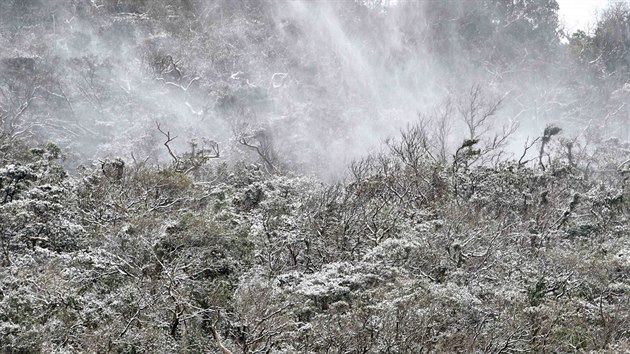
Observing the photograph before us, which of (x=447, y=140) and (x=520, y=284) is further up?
(x=447, y=140)

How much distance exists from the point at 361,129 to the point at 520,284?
2831 cm

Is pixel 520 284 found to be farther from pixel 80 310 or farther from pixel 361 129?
pixel 361 129

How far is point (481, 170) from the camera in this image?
912 inches

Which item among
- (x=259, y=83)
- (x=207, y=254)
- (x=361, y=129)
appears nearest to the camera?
(x=207, y=254)

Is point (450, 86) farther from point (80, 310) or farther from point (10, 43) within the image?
point (80, 310)

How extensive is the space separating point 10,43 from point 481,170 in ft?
115

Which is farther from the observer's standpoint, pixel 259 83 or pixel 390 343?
pixel 259 83

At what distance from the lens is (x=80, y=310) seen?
14.4m

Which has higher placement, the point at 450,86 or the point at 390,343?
the point at 450,86

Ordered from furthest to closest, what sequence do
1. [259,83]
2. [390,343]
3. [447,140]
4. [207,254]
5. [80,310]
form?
[259,83] < [447,140] < [207,254] < [80,310] < [390,343]

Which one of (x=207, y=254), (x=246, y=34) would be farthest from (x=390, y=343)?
(x=246, y=34)

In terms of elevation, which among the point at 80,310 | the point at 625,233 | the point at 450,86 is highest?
the point at 450,86

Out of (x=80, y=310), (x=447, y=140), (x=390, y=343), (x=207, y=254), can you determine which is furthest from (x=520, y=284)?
(x=447, y=140)

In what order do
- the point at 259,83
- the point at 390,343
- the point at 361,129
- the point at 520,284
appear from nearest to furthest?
the point at 390,343, the point at 520,284, the point at 361,129, the point at 259,83
